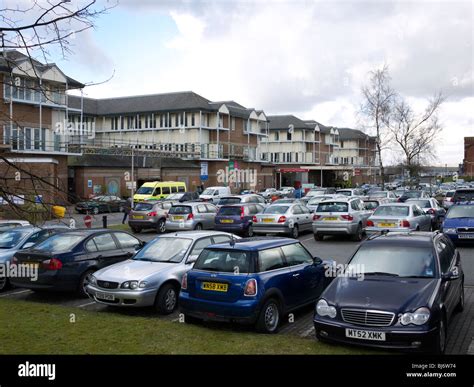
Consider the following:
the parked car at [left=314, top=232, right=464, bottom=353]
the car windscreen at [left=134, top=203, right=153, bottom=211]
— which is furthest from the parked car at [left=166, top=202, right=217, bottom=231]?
the parked car at [left=314, top=232, right=464, bottom=353]

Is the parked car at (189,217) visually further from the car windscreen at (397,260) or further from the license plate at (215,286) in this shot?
the car windscreen at (397,260)

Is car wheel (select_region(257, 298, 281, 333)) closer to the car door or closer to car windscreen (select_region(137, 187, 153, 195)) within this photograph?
the car door

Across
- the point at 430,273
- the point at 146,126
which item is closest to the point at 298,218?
the point at 430,273

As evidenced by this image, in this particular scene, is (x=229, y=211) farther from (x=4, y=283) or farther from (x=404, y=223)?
(x=4, y=283)

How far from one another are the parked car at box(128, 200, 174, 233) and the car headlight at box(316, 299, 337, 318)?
1887 cm

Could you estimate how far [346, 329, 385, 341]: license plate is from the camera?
679 centimetres

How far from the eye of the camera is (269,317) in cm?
840

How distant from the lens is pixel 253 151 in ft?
258

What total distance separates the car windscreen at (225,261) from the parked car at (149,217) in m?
16.9

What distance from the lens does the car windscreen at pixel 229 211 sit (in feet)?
75.7

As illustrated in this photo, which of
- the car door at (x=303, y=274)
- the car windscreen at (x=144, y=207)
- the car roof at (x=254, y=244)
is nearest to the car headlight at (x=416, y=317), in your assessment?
the car door at (x=303, y=274)

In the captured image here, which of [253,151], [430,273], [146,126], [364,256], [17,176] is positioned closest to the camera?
[17,176]

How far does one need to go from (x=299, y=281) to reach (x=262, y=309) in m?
1.31
